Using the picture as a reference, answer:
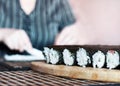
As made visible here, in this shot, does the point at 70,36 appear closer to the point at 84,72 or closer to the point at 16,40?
the point at 16,40

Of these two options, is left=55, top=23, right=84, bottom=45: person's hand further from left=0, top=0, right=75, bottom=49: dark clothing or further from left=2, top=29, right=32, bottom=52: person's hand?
left=2, top=29, right=32, bottom=52: person's hand

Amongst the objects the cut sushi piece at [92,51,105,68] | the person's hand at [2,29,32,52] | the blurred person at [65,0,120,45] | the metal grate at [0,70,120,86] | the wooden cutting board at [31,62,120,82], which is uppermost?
the blurred person at [65,0,120,45]

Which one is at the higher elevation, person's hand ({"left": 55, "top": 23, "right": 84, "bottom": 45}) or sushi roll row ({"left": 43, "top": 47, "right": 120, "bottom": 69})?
person's hand ({"left": 55, "top": 23, "right": 84, "bottom": 45})

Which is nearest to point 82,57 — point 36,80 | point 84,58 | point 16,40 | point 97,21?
point 84,58

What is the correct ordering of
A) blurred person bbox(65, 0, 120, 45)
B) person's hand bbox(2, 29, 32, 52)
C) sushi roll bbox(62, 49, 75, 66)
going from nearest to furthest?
sushi roll bbox(62, 49, 75, 66), person's hand bbox(2, 29, 32, 52), blurred person bbox(65, 0, 120, 45)

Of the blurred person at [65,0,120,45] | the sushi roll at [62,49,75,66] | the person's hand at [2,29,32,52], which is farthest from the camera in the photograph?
the blurred person at [65,0,120,45]

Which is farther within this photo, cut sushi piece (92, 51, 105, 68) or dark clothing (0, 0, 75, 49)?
dark clothing (0, 0, 75, 49)

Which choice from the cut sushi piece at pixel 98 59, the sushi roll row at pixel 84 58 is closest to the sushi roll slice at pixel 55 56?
the sushi roll row at pixel 84 58

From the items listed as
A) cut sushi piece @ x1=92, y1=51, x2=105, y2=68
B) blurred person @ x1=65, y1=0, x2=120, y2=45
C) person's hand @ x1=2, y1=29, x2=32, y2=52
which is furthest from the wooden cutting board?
blurred person @ x1=65, y1=0, x2=120, y2=45
